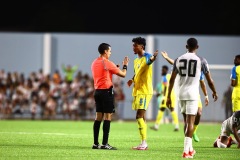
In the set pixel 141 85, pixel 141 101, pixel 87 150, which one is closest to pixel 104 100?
pixel 141 101

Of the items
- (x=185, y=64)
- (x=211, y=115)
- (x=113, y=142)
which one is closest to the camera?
(x=185, y=64)

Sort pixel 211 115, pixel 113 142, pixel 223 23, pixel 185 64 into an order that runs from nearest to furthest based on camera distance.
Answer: pixel 185 64 < pixel 113 142 < pixel 211 115 < pixel 223 23

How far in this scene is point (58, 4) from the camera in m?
46.3

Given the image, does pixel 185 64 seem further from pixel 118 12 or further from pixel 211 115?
pixel 118 12

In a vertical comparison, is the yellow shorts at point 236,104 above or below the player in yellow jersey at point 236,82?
below

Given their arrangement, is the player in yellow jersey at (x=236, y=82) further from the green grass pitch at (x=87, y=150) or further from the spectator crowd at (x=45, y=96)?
the spectator crowd at (x=45, y=96)

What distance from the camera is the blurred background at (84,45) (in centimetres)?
3619

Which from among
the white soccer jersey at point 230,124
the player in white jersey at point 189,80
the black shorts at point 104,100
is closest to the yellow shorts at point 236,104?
the white soccer jersey at point 230,124

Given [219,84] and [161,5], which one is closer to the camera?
[219,84]

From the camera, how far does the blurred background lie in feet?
119

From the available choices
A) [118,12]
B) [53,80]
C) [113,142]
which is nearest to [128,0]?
[118,12]

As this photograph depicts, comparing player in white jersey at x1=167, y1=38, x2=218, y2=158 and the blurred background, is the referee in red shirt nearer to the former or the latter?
player in white jersey at x1=167, y1=38, x2=218, y2=158

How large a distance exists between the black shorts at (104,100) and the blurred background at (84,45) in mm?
20559

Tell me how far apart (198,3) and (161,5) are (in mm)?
2456
